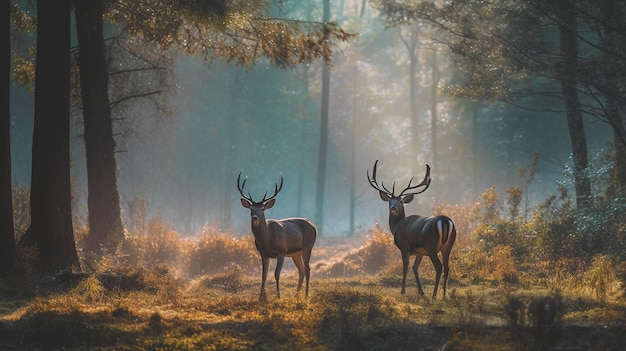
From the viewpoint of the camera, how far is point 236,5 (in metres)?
15.5

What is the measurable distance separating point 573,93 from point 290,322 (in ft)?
48.3

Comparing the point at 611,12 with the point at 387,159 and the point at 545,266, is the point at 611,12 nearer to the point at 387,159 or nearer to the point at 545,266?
the point at 545,266

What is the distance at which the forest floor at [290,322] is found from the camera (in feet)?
25.9

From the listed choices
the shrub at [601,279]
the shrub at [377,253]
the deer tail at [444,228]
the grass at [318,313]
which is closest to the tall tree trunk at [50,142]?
the grass at [318,313]

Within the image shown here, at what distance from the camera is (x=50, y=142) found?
13.0 metres

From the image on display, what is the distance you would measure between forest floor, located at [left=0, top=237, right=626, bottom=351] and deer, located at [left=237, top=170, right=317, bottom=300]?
32.6 inches

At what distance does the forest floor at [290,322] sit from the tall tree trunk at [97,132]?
5.53 m

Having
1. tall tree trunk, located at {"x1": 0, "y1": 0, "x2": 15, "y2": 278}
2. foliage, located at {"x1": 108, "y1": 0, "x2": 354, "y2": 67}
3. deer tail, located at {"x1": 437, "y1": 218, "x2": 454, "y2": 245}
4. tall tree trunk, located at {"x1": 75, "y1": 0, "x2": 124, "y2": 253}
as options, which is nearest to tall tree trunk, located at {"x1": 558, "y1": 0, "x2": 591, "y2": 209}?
foliage, located at {"x1": 108, "y1": 0, "x2": 354, "y2": 67}

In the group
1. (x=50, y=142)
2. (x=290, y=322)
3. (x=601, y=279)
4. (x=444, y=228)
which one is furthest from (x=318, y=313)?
(x=50, y=142)

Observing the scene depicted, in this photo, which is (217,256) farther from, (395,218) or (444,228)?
(444,228)

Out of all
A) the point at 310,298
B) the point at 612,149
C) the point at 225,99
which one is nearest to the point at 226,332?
the point at 310,298

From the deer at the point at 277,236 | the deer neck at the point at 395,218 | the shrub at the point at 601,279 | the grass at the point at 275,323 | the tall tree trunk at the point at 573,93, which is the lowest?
the grass at the point at 275,323

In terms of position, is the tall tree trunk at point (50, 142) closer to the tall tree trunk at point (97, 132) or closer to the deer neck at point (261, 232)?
the tall tree trunk at point (97, 132)

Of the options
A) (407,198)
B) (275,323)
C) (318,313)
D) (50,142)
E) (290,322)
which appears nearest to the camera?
(275,323)
